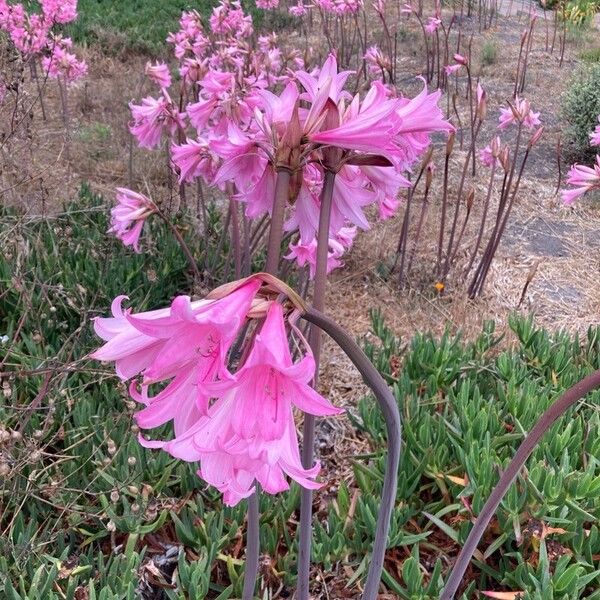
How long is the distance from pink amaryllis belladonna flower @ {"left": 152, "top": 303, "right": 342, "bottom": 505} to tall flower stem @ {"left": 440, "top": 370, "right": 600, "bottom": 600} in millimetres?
459

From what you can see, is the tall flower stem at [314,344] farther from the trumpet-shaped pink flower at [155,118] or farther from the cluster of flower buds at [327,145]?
the trumpet-shaped pink flower at [155,118]

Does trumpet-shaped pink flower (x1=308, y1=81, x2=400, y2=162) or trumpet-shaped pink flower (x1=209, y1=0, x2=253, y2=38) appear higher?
trumpet-shaped pink flower (x1=308, y1=81, x2=400, y2=162)

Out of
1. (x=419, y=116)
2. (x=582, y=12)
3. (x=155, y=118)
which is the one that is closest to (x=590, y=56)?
(x=582, y=12)

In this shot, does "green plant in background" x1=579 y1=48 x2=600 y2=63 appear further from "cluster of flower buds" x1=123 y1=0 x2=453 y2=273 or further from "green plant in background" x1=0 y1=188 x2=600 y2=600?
"cluster of flower buds" x1=123 y1=0 x2=453 y2=273

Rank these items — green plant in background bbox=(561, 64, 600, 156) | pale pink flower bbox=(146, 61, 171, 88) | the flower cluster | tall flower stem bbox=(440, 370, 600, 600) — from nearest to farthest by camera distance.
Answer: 1. the flower cluster
2. tall flower stem bbox=(440, 370, 600, 600)
3. pale pink flower bbox=(146, 61, 171, 88)
4. green plant in background bbox=(561, 64, 600, 156)

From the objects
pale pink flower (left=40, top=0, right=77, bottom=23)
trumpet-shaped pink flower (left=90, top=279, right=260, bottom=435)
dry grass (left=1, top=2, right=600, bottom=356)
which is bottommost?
dry grass (left=1, top=2, right=600, bottom=356)

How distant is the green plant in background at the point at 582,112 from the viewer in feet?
21.0

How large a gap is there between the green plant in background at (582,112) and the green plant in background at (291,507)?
4.46 meters

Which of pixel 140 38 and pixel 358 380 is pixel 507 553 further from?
pixel 140 38

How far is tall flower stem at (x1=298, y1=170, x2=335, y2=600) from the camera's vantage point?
119cm

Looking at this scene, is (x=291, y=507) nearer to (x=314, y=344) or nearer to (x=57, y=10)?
(x=314, y=344)

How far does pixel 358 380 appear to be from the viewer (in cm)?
317

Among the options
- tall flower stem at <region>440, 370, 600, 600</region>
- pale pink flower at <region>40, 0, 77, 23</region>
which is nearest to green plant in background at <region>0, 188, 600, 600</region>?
tall flower stem at <region>440, 370, 600, 600</region>

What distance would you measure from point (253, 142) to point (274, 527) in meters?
1.32
